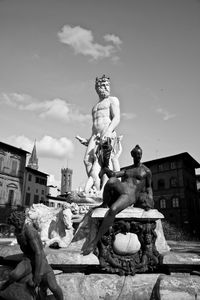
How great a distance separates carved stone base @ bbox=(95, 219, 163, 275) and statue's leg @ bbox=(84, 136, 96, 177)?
4.94m

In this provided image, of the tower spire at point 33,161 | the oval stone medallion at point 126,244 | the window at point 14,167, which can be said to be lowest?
the oval stone medallion at point 126,244

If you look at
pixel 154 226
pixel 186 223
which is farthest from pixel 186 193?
pixel 154 226

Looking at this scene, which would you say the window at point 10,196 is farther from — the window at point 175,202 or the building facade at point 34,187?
the window at point 175,202

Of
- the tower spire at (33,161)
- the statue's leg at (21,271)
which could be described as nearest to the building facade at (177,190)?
Result: the statue's leg at (21,271)

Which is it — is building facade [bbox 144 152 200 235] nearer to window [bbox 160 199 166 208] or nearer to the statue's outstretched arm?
window [bbox 160 199 166 208]

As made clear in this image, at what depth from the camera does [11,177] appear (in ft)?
148

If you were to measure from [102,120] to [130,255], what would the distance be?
598 cm

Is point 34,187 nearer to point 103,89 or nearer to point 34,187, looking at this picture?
point 34,187

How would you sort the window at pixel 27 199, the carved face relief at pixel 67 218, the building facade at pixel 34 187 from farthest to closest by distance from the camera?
the building facade at pixel 34 187, the window at pixel 27 199, the carved face relief at pixel 67 218

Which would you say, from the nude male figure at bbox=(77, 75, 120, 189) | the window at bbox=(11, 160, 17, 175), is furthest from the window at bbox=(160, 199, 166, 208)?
the nude male figure at bbox=(77, 75, 120, 189)

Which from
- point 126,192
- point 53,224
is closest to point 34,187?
point 53,224

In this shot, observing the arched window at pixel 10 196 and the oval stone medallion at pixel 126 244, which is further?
the arched window at pixel 10 196

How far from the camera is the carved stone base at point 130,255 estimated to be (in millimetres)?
3748

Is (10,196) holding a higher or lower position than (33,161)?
lower
